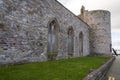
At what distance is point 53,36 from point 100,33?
44.4ft

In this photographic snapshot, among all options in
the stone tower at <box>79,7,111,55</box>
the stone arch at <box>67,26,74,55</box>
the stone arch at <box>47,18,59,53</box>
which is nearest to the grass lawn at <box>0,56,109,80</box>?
the stone arch at <box>47,18,59,53</box>

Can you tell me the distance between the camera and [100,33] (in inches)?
902

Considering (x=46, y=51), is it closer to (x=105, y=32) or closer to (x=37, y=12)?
(x=37, y=12)

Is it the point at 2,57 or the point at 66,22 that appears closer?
the point at 2,57

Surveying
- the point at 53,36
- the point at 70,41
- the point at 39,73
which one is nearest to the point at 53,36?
the point at 53,36

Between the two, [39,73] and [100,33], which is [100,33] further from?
[39,73]

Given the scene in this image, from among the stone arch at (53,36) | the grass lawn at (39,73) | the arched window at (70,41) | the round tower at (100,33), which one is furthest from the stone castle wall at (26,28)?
the round tower at (100,33)

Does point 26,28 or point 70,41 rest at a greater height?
point 26,28

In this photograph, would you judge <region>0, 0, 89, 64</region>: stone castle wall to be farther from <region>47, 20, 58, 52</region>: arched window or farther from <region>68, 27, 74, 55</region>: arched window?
<region>68, 27, 74, 55</region>: arched window

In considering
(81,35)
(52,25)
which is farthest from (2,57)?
(81,35)

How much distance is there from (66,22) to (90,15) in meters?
11.7

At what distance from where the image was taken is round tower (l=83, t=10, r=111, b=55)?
74.7 ft

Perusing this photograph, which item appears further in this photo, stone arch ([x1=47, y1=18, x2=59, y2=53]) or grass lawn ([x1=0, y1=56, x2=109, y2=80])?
stone arch ([x1=47, y1=18, x2=59, y2=53])

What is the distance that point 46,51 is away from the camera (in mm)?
9789
